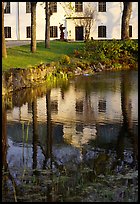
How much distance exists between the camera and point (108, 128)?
523 inches

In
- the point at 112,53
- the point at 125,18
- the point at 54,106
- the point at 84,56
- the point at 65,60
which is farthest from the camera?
the point at 125,18

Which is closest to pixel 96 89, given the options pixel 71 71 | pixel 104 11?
pixel 71 71

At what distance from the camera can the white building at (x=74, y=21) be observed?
51.8 meters

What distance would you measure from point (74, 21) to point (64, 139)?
133 feet

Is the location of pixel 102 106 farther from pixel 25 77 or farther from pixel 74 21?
pixel 74 21

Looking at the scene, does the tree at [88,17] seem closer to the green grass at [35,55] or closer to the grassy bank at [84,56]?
the green grass at [35,55]

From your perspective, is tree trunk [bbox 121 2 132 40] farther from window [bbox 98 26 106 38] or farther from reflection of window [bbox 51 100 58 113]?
reflection of window [bbox 51 100 58 113]

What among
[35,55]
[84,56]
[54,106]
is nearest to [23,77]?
[54,106]

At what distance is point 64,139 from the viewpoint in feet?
40.0

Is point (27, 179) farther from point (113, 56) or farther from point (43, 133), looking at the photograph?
point (113, 56)

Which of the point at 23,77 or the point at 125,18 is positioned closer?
the point at 23,77

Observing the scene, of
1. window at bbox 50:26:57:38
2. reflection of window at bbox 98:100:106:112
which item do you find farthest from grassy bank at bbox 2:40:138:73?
window at bbox 50:26:57:38

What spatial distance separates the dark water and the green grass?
4.48 m

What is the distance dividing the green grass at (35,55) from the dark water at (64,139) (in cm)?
448
